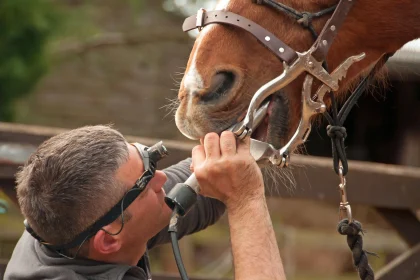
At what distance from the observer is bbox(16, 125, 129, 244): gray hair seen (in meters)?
1.97

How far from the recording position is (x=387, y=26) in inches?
86.7

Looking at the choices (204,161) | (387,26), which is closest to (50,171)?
(204,161)

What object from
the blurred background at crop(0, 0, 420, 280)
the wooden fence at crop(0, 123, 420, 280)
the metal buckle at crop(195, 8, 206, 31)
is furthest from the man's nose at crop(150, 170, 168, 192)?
the blurred background at crop(0, 0, 420, 280)

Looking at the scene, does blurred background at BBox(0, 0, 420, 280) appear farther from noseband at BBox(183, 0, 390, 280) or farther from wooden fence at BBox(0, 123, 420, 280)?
noseband at BBox(183, 0, 390, 280)

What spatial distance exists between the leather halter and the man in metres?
0.31

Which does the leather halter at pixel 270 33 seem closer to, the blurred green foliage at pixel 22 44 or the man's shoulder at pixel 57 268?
the man's shoulder at pixel 57 268

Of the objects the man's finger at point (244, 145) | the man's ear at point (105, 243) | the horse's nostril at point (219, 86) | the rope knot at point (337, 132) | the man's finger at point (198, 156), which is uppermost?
the horse's nostril at point (219, 86)

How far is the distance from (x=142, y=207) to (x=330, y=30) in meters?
0.72

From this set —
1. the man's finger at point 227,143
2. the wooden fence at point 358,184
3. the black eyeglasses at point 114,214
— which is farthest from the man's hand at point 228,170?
the wooden fence at point 358,184

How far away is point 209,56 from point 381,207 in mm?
1697

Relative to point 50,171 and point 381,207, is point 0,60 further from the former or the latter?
point 50,171

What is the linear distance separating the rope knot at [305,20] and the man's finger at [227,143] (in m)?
0.43

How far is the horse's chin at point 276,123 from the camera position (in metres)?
2.00

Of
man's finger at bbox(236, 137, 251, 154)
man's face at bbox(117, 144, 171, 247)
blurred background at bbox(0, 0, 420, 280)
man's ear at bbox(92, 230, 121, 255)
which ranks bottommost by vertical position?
blurred background at bbox(0, 0, 420, 280)
